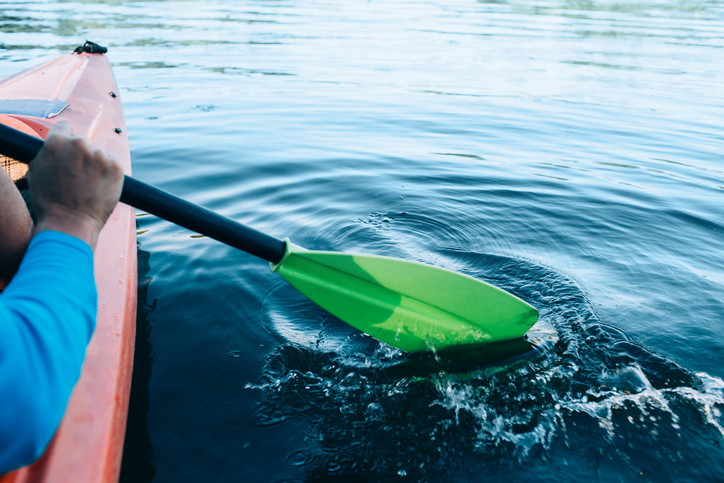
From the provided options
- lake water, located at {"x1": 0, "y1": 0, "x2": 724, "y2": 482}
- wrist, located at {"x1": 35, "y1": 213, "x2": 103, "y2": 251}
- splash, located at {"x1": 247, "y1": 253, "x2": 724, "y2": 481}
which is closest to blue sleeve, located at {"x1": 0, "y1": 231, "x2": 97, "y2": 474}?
wrist, located at {"x1": 35, "y1": 213, "x2": 103, "y2": 251}

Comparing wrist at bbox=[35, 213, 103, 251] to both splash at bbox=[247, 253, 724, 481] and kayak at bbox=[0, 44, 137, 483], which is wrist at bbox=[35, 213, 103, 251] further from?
splash at bbox=[247, 253, 724, 481]

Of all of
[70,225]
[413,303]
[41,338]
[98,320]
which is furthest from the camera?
[413,303]

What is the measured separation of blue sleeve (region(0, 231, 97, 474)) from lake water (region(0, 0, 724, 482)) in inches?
36.8

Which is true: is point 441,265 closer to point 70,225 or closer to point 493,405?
point 493,405

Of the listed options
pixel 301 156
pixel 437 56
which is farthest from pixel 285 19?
pixel 301 156

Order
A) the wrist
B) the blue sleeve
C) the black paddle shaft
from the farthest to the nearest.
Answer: the black paddle shaft → the wrist → the blue sleeve

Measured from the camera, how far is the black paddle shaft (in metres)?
1.59

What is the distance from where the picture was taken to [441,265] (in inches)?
128

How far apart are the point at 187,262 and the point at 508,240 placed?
7.51 ft

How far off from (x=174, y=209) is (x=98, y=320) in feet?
1.60

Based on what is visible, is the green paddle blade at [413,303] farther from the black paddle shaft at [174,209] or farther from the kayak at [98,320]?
the kayak at [98,320]

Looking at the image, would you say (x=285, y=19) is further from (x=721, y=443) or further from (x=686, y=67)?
(x=721, y=443)

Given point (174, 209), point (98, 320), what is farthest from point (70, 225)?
point (98, 320)

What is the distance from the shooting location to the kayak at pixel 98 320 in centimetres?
122
